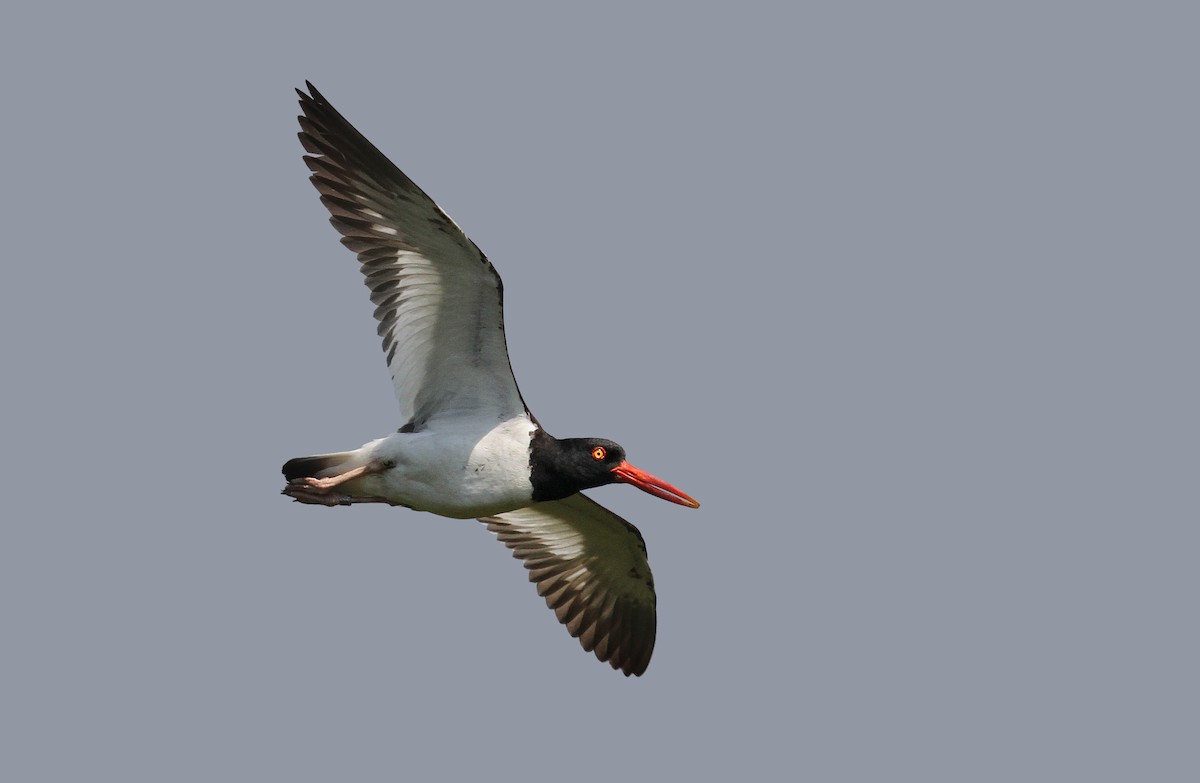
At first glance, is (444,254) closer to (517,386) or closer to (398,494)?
(517,386)

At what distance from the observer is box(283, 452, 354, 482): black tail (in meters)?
11.8

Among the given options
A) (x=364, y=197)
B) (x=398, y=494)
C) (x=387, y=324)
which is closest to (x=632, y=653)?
(x=398, y=494)

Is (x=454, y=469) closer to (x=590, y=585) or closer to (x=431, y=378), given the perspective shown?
(x=431, y=378)

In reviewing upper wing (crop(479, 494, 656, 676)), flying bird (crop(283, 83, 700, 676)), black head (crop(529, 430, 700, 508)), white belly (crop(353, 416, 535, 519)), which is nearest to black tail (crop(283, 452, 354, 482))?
flying bird (crop(283, 83, 700, 676))

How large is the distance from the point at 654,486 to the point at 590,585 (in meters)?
2.36

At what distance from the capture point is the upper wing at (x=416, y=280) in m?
11.4

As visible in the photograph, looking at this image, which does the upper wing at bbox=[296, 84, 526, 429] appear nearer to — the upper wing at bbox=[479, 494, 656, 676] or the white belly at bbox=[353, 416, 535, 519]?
the white belly at bbox=[353, 416, 535, 519]

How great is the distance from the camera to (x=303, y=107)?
11.4m

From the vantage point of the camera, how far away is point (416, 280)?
11.7 metres

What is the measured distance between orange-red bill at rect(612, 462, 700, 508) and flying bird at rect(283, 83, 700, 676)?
0.01 metres

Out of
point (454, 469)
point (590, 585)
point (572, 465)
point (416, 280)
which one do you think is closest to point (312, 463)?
point (454, 469)

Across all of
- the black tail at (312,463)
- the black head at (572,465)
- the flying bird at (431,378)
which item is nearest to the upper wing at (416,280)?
the flying bird at (431,378)

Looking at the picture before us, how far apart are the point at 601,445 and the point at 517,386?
2.77 feet

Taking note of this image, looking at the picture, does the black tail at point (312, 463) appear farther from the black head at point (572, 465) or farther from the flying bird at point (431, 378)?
the black head at point (572, 465)
